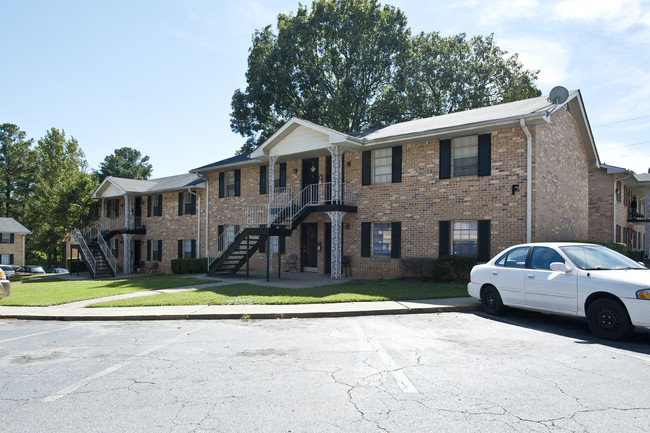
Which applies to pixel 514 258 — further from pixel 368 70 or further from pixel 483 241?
pixel 368 70

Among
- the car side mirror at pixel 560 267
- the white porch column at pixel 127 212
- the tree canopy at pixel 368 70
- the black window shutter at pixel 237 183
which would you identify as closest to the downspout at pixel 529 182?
the car side mirror at pixel 560 267

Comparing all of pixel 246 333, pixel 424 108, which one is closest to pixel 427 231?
pixel 246 333

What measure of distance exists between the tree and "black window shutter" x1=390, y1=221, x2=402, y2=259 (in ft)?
208

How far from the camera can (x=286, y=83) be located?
3700 centimetres

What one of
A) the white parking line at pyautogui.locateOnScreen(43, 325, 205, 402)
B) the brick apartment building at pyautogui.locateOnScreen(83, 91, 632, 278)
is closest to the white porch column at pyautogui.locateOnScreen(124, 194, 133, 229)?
the brick apartment building at pyautogui.locateOnScreen(83, 91, 632, 278)

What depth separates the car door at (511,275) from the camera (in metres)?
8.88

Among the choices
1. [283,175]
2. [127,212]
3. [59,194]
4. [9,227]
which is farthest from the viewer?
[9,227]

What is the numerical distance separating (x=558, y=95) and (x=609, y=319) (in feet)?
34.7

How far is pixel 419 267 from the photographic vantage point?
51.8 ft

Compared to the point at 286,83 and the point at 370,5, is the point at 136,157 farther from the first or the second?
the point at 370,5

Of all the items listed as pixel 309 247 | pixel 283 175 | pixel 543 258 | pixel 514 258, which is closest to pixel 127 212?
pixel 283 175

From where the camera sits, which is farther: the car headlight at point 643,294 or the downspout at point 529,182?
the downspout at point 529,182

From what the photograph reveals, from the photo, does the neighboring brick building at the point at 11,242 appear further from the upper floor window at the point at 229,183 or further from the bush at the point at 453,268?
the bush at the point at 453,268

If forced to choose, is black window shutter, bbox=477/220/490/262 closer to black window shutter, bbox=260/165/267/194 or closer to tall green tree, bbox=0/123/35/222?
black window shutter, bbox=260/165/267/194
